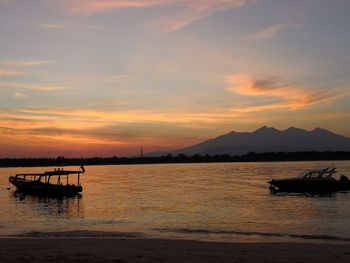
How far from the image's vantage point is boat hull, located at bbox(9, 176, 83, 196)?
62844 mm

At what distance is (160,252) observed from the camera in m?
18.4

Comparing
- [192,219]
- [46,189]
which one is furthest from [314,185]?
[46,189]

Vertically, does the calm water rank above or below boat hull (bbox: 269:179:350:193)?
below

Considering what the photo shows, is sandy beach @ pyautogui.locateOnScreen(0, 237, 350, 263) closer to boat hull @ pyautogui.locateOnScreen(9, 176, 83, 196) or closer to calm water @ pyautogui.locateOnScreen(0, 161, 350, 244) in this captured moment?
calm water @ pyautogui.locateOnScreen(0, 161, 350, 244)

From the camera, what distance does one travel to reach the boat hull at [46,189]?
62844 mm

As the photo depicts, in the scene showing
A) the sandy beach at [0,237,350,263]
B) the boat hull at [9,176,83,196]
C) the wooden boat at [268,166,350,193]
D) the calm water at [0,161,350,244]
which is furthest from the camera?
the wooden boat at [268,166,350,193]

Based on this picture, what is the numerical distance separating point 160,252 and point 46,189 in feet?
163

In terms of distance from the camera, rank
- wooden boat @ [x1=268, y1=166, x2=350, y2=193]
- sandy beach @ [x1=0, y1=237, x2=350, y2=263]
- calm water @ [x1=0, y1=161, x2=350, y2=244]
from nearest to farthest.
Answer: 1. sandy beach @ [x1=0, y1=237, x2=350, y2=263]
2. calm water @ [x1=0, y1=161, x2=350, y2=244]
3. wooden boat @ [x1=268, y1=166, x2=350, y2=193]

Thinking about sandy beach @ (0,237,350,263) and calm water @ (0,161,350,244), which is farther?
calm water @ (0,161,350,244)

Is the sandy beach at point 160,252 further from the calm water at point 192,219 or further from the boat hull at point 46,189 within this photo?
the boat hull at point 46,189

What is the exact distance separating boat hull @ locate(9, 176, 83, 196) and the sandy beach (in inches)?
1641

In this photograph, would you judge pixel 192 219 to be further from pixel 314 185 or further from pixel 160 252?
pixel 314 185

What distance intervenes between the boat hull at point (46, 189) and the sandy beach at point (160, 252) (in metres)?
41.7

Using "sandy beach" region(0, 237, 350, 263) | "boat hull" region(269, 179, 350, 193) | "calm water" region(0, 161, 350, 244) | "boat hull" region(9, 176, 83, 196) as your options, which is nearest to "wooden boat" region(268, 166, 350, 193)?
"boat hull" region(269, 179, 350, 193)
